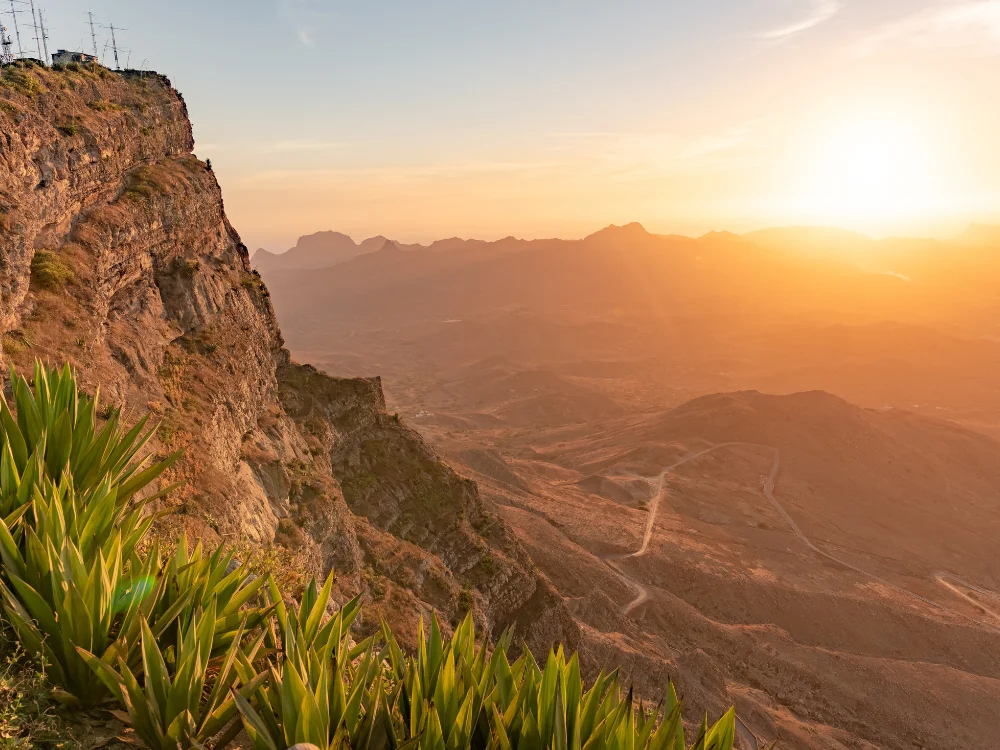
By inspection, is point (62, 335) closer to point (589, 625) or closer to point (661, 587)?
point (589, 625)

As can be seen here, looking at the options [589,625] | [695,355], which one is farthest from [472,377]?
[589,625]

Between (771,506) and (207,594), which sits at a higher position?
(207,594)

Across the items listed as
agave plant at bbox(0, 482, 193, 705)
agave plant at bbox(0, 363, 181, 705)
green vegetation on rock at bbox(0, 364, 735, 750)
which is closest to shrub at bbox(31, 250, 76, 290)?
agave plant at bbox(0, 363, 181, 705)

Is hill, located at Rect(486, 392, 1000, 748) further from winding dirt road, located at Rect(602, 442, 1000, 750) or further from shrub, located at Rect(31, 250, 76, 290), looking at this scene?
shrub, located at Rect(31, 250, 76, 290)

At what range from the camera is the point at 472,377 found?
134 metres

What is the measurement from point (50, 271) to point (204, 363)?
5.80 m

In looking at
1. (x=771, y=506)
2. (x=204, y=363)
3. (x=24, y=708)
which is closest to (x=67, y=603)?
(x=24, y=708)

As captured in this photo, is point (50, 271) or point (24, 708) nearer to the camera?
point (24, 708)

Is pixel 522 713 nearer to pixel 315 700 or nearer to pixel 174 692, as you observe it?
pixel 315 700

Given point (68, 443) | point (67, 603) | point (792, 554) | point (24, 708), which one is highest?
point (68, 443)

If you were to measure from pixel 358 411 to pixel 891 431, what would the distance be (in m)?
80.9

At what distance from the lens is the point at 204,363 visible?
61.0 feet

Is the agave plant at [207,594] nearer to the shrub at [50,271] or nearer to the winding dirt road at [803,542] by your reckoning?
the shrub at [50,271]

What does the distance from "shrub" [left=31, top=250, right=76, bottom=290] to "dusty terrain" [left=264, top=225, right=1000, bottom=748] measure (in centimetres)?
2593
